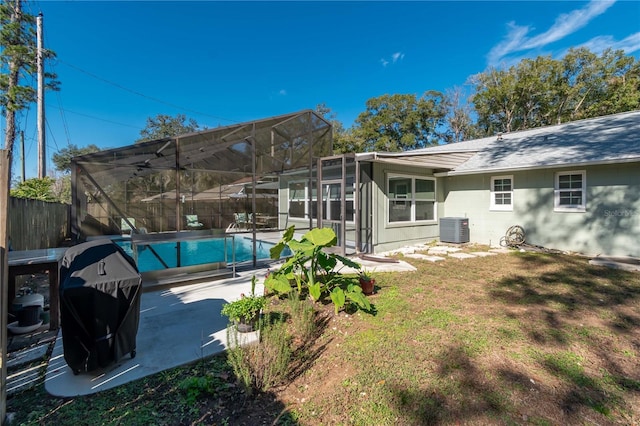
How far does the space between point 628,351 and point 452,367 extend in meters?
1.91

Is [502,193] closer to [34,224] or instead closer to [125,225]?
[34,224]

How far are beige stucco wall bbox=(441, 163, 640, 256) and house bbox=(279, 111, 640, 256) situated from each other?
0.07ft

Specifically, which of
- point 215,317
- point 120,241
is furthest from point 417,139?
point 215,317

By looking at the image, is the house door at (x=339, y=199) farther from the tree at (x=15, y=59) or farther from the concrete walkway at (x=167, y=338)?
the tree at (x=15, y=59)

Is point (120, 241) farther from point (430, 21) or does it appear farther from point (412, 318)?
point (430, 21)

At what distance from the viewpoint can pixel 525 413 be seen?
209cm

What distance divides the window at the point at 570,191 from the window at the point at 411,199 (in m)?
3.36

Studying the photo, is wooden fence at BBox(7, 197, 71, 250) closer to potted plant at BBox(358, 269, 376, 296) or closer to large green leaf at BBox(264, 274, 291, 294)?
large green leaf at BBox(264, 274, 291, 294)

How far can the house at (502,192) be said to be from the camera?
707cm

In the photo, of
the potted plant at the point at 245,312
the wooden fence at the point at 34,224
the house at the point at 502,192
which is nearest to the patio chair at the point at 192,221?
the wooden fence at the point at 34,224

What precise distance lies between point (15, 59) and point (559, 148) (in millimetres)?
21481

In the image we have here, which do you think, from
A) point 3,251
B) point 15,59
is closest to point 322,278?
point 3,251

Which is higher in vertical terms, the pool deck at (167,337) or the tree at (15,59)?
the tree at (15,59)

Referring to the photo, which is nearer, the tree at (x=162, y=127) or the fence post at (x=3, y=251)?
the fence post at (x=3, y=251)
